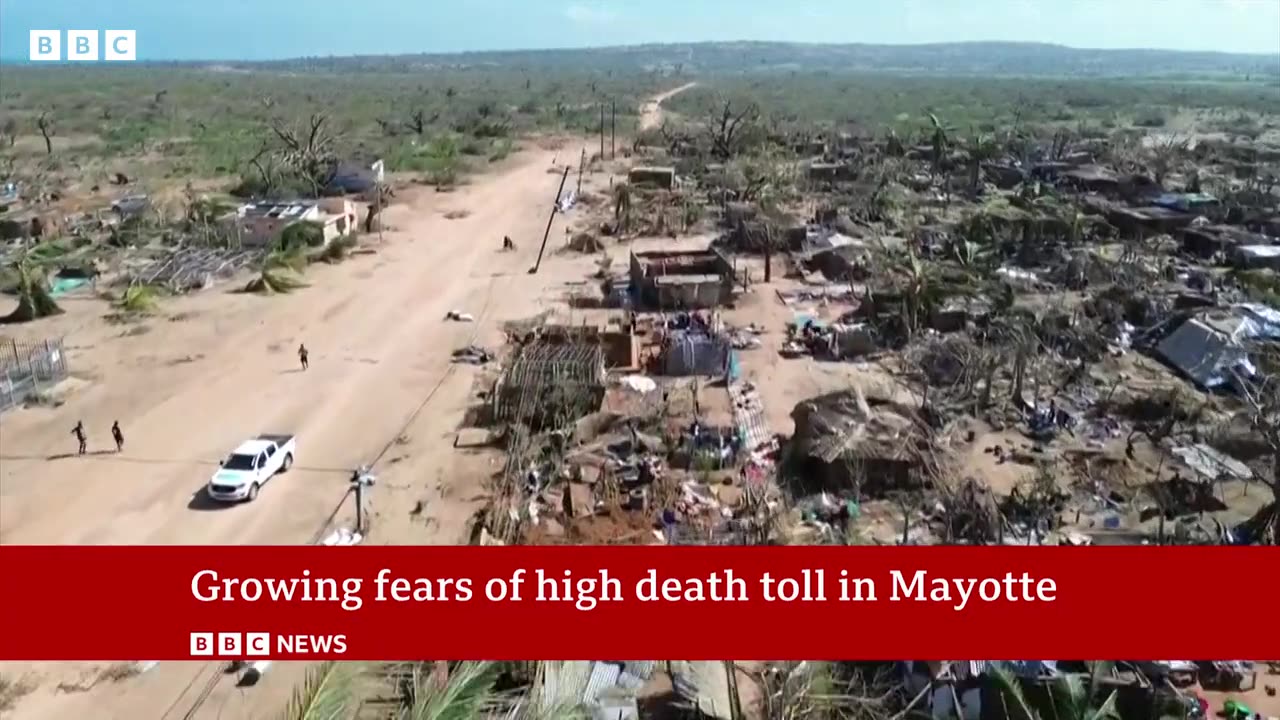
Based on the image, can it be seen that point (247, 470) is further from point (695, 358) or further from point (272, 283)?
point (272, 283)

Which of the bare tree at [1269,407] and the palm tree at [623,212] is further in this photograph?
the palm tree at [623,212]

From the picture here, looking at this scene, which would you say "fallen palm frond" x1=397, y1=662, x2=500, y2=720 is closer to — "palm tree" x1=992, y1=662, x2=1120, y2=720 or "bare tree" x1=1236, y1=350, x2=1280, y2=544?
"palm tree" x1=992, y1=662, x2=1120, y2=720

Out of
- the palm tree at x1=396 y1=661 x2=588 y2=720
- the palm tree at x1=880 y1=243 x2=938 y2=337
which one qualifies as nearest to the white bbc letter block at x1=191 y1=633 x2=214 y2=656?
the palm tree at x1=396 y1=661 x2=588 y2=720

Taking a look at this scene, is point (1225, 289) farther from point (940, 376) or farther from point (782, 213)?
point (782, 213)

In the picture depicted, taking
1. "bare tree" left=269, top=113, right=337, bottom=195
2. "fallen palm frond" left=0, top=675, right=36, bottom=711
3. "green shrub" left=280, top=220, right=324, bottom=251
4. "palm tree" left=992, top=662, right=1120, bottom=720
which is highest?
"bare tree" left=269, top=113, right=337, bottom=195

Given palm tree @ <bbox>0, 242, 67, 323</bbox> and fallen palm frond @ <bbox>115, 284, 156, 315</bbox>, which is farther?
fallen palm frond @ <bbox>115, 284, 156, 315</bbox>

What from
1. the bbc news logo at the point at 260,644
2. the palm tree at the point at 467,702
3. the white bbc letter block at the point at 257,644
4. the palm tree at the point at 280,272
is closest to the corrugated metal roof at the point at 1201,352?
the palm tree at the point at 467,702

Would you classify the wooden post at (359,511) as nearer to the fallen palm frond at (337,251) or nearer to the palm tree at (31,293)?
the palm tree at (31,293)
